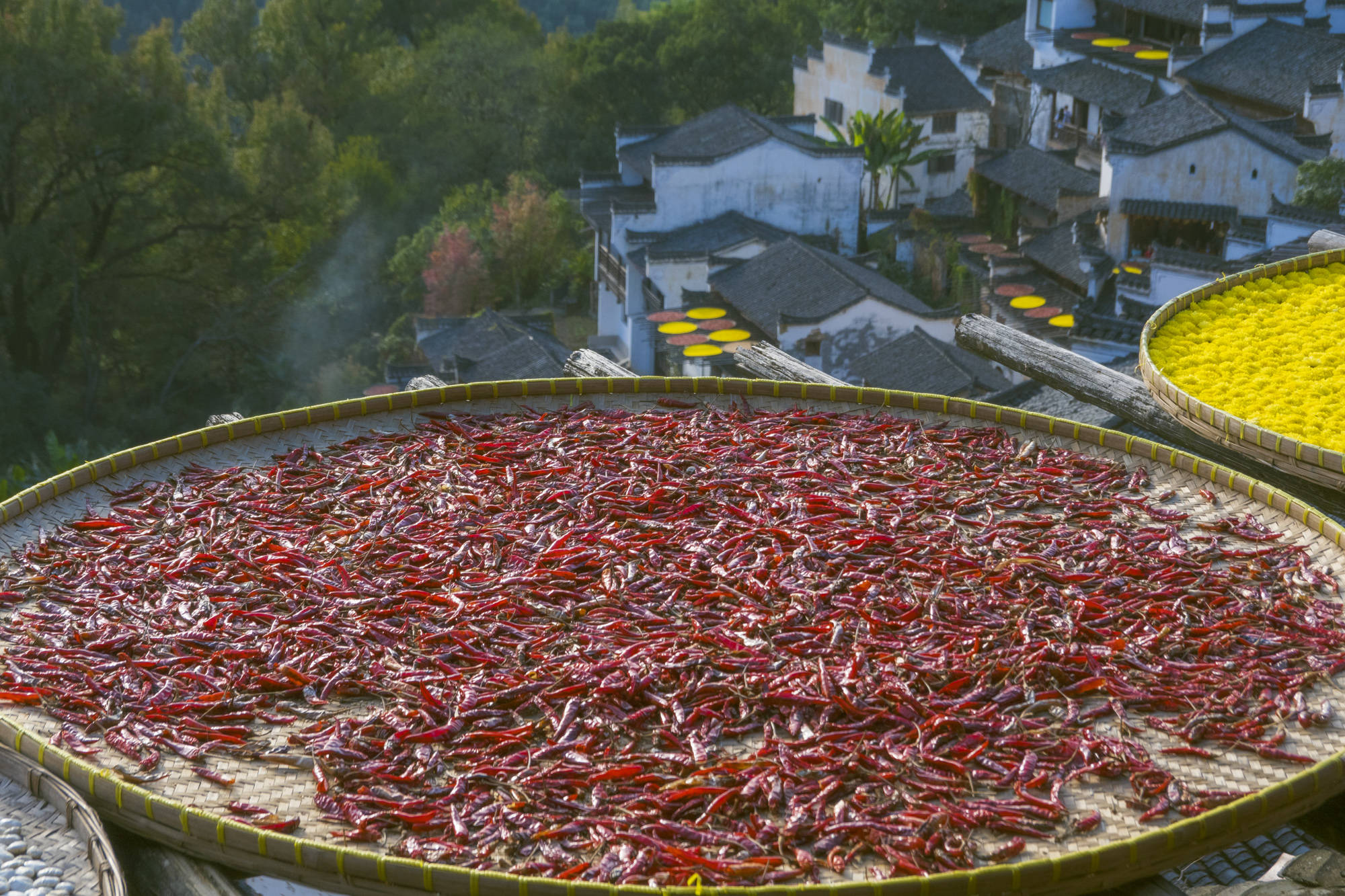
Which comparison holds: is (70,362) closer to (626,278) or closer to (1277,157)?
(626,278)

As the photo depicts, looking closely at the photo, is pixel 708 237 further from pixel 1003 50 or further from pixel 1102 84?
pixel 1003 50

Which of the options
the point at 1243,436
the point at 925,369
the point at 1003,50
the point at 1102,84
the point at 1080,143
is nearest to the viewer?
the point at 1243,436

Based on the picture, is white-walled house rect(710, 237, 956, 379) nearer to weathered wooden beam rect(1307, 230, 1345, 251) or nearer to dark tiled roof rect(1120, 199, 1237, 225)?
dark tiled roof rect(1120, 199, 1237, 225)

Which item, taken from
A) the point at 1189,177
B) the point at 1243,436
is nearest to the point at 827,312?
the point at 1189,177

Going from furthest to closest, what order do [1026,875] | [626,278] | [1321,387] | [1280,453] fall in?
[626,278], [1321,387], [1280,453], [1026,875]

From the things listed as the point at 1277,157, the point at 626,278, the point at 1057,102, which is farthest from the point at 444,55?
the point at 1277,157

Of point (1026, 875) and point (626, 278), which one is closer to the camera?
point (1026, 875)

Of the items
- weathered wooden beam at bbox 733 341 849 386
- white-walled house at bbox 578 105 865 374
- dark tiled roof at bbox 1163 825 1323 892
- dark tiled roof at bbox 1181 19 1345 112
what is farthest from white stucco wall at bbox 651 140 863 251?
dark tiled roof at bbox 1163 825 1323 892
